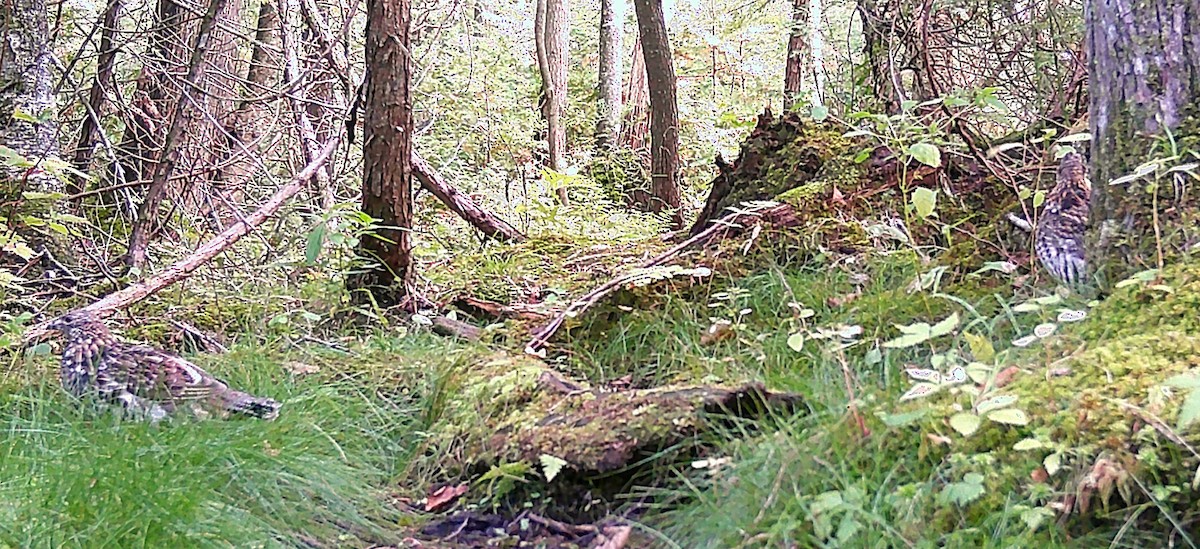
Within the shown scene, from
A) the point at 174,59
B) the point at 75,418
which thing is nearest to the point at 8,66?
the point at 174,59

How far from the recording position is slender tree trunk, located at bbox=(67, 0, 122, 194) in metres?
4.95

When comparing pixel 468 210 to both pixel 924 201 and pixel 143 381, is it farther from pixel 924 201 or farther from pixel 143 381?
pixel 924 201

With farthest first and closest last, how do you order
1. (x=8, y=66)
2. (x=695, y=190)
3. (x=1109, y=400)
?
(x=695, y=190) < (x=8, y=66) < (x=1109, y=400)

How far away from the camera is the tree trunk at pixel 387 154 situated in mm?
4379

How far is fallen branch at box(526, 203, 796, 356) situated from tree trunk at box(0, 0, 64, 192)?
2796 millimetres

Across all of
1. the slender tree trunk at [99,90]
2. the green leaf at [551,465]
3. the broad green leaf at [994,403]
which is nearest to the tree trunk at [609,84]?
the slender tree trunk at [99,90]

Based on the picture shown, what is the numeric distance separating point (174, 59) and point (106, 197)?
0.92 m

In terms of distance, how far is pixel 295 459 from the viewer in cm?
268

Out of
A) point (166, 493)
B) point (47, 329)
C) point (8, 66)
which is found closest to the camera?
point (166, 493)

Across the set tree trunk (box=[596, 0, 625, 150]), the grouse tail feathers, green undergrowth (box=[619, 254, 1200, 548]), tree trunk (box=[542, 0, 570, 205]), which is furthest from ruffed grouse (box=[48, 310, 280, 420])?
tree trunk (box=[596, 0, 625, 150])

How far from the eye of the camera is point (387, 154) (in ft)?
14.7

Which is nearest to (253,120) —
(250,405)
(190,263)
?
(190,263)

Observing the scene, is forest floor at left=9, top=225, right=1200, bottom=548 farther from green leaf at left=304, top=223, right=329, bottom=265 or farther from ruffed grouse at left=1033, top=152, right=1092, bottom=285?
green leaf at left=304, top=223, right=329, bottom=265

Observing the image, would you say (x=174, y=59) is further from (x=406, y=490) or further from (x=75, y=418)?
(x=406, y=490)
